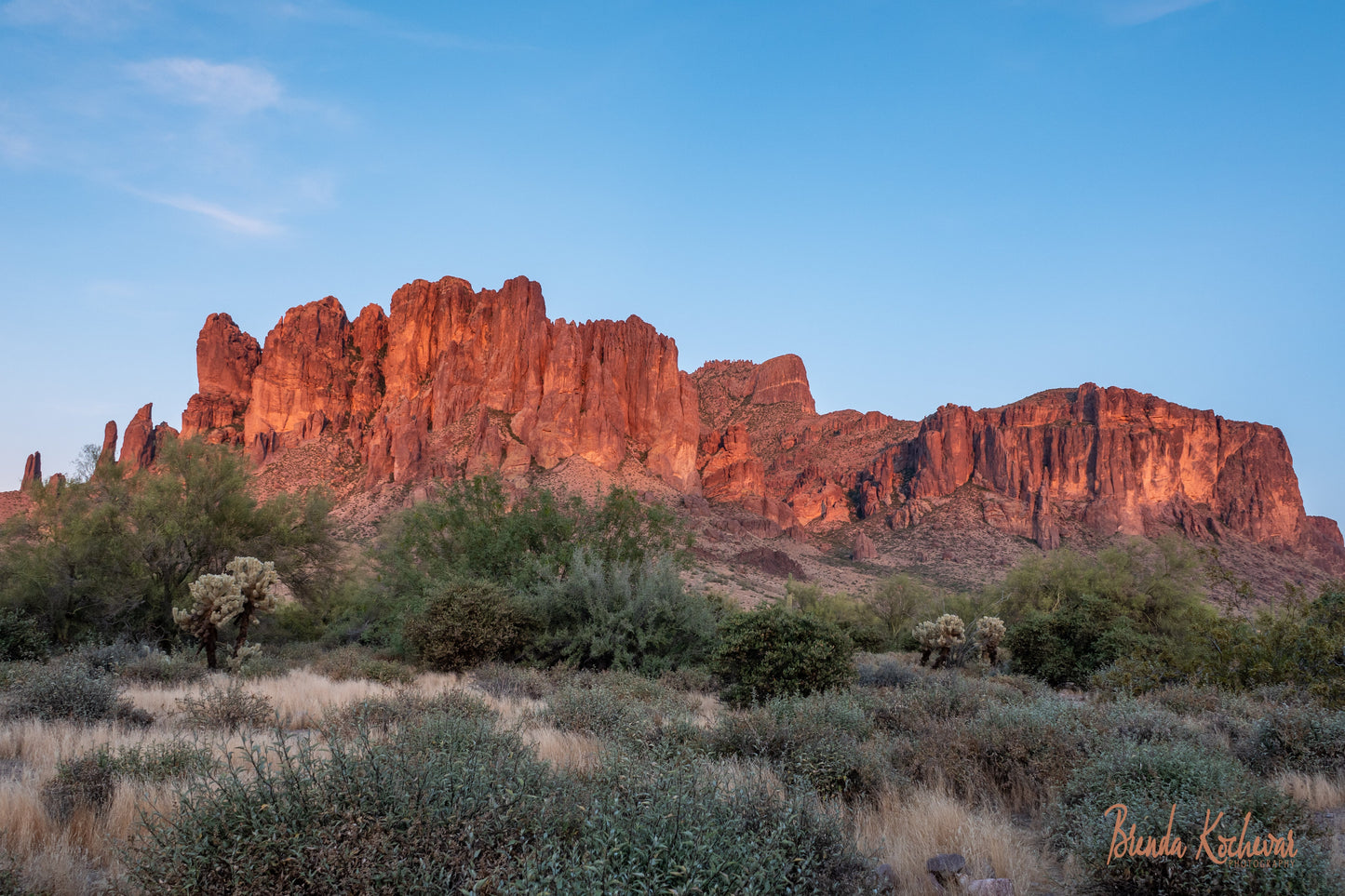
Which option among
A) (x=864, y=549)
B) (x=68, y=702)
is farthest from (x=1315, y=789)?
(x=864, y=549)

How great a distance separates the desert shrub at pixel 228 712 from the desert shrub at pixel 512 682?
11.0 feet

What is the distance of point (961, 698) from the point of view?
29.6 ft

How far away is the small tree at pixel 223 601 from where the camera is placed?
504 inches

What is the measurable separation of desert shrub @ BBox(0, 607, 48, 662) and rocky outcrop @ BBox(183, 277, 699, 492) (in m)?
65.0

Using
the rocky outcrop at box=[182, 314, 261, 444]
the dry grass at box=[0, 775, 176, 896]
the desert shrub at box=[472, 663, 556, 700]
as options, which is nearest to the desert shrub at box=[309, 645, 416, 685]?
the desert shrub at box=[472, 663, 556, 700]

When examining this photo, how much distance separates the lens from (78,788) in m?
5.11

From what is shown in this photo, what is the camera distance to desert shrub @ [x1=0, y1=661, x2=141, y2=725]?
320 inches

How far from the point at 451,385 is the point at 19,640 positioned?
273 ft

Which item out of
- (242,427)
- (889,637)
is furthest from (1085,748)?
(242,427)

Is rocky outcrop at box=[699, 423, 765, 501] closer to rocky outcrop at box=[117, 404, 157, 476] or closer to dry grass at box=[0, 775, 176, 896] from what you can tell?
rocky outcrop at box=[117, 404, 157, 476]

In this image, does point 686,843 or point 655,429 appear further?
point 655,429

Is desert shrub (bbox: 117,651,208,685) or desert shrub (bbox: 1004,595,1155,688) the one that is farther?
desert shrub (bbox: 1004,595,1155,688)

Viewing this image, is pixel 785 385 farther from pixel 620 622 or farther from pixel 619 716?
pixel 619 716

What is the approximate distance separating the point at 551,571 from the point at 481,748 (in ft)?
44.7
